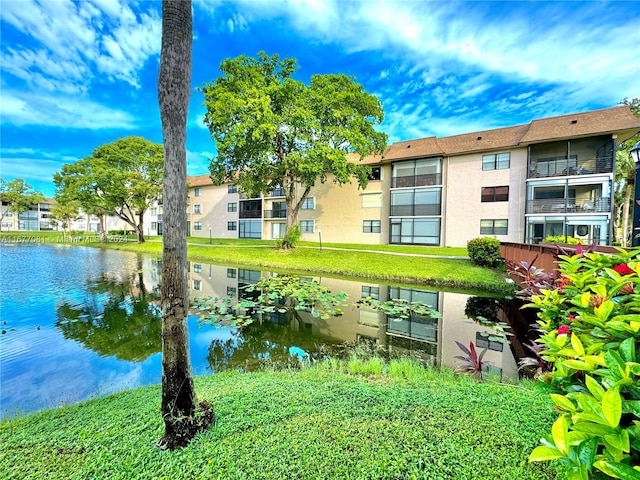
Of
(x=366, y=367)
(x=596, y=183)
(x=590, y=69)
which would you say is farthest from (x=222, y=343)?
(x=596, y=183)

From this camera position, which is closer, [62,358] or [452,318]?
[62,358]

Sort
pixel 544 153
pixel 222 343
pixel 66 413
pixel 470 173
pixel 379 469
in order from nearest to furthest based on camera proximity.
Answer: pixel 379 469 → pixel 66 413 → pixel 222 343 → pixel 544 153 → pixel 470 173

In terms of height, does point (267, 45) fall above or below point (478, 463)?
above

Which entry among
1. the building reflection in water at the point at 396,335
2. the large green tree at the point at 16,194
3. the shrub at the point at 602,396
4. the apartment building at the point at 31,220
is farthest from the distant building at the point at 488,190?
the apartment building at the point at 31,220

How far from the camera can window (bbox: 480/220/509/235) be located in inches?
848

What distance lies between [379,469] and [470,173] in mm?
24669

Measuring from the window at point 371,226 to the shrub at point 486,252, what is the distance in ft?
38.3

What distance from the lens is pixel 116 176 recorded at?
28.9m

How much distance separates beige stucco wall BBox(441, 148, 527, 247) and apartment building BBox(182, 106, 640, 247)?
0.23 ft

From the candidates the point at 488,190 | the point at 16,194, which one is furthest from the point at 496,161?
the point at 16,194

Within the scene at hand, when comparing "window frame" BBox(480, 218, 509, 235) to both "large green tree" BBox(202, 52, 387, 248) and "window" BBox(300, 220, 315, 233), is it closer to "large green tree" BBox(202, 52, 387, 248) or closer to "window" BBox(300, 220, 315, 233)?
"large green tree" BBox(202, 52, 387, 248)

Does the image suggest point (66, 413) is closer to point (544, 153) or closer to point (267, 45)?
point (267, 45)

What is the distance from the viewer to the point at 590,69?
48.0 feet

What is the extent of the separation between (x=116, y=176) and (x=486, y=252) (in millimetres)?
34336
